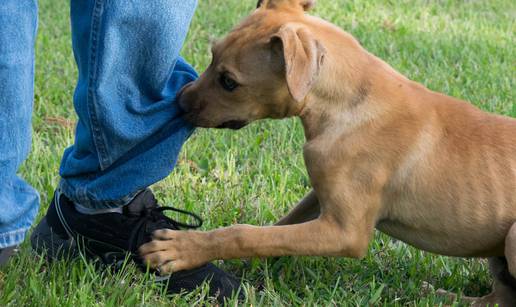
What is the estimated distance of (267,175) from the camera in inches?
A: 179

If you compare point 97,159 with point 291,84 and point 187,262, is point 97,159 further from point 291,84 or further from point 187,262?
point 291,84

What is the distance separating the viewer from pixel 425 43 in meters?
7.38

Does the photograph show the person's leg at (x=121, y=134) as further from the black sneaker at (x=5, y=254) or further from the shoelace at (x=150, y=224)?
the black sneaker at (x=5, y=254)

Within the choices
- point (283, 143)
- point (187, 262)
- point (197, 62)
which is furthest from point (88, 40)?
point (197, 62)

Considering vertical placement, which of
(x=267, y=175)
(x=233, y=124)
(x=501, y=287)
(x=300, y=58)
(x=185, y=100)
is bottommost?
(x=267, y=175)

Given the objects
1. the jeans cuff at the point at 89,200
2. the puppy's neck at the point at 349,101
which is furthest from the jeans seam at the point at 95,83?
the puppy's neck at the point at 349,101

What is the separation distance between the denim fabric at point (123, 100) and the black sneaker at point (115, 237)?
72mm

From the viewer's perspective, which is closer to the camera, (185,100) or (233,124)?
(185,100)

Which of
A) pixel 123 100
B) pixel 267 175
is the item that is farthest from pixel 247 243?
pixel 267 175

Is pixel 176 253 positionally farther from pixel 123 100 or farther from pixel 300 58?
pixel 300 58

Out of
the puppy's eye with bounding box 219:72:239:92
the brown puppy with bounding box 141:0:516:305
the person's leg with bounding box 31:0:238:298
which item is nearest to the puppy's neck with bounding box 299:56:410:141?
the brown puppy with bounding box 141:0:516:305

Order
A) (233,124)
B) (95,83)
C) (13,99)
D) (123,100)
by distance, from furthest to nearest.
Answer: (233,124)
(123,100)
(95,83)
(13,99)

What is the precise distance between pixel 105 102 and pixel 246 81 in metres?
0.64

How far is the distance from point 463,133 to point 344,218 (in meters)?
0.62
